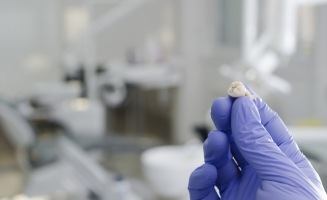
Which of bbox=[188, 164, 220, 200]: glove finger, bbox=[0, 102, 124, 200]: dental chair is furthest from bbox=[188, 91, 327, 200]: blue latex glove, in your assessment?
bbox=[0, 102, 124, 200]: dental chair

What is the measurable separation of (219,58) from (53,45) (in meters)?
1.38

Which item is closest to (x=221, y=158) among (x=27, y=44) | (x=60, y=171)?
(x=60, y=171)

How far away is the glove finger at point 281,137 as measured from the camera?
562 mm

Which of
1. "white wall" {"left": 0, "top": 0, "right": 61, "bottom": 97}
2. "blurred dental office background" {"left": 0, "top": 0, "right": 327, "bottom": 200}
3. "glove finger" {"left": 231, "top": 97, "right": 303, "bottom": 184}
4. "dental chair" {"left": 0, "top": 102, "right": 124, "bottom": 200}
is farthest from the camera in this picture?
"white wall" {"left": 0, "top": 0, "right": 61, "bottom": 97}

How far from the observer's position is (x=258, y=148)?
525 millimetres

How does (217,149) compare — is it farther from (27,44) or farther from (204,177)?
(27,44)

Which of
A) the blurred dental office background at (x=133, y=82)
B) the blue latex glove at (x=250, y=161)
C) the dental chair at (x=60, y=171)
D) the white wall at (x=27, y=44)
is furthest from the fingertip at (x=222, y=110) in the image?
the white wall at (x=27, y=44)

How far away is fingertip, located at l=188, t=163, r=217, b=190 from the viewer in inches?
22.0

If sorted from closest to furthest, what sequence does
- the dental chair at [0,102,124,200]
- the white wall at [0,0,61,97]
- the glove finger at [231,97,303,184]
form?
the glove finger at [231,97,303,184] < the dental chair at [0,102,124,200] < the white wall at [0,0,61,97]

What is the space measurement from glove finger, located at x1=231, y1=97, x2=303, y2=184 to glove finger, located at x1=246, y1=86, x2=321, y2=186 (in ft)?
0.07

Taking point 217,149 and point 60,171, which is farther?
point 60,171

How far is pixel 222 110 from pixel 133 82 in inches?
111

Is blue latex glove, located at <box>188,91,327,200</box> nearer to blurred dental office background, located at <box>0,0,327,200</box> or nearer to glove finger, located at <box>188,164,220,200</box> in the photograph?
glove finger, located at <box>188,164,220,200</box>

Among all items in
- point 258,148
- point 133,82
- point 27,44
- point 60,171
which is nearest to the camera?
point 258,148
